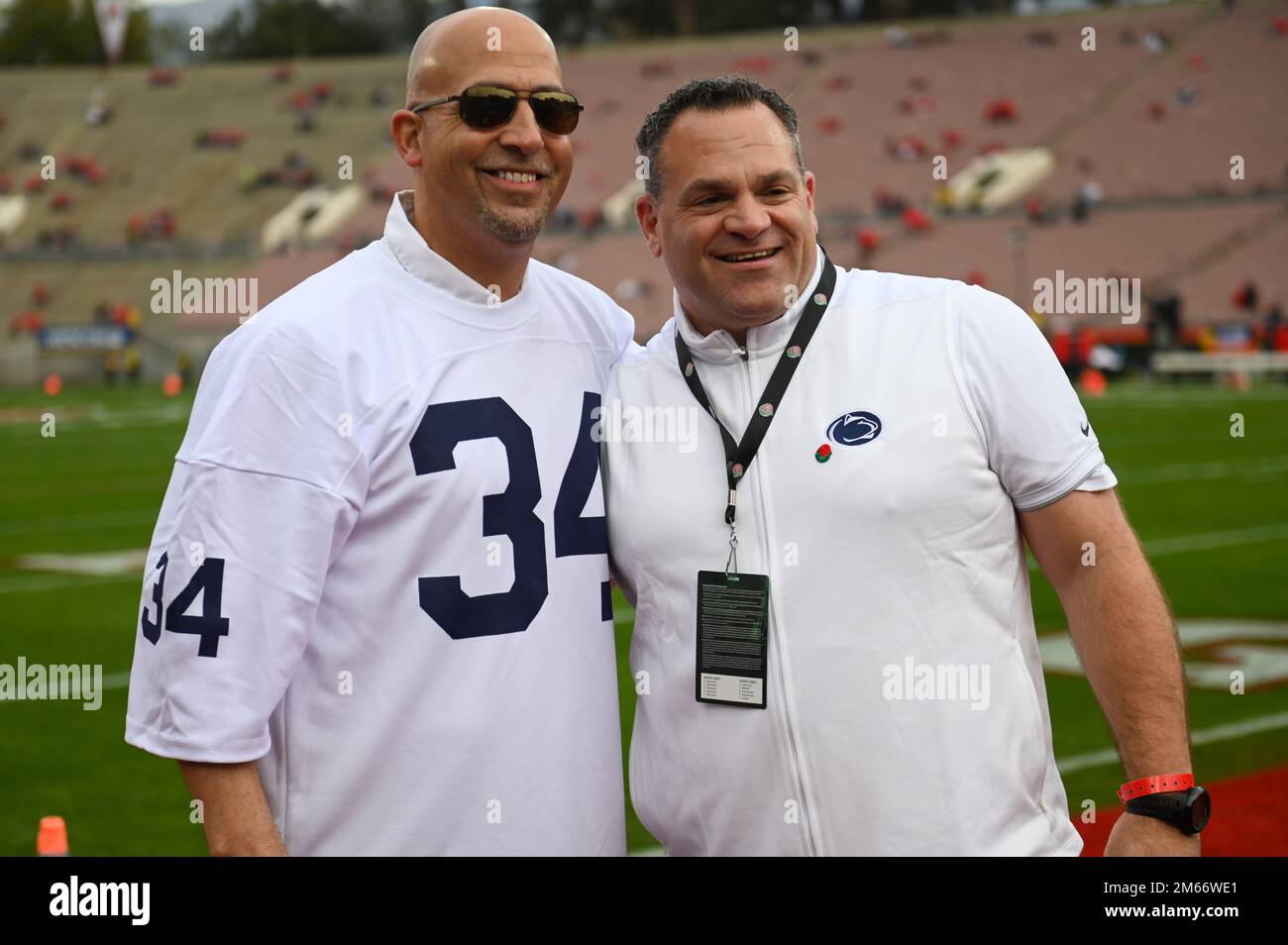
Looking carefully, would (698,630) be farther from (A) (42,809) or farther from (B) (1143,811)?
(A) (42,809)

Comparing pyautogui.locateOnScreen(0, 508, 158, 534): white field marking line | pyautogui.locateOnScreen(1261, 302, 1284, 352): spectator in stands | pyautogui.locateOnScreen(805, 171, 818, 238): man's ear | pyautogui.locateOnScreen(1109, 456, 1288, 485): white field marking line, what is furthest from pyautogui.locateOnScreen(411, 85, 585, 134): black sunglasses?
pyautogui.locateOnScreen(1261, 302, 1284, 352): spectator in stands

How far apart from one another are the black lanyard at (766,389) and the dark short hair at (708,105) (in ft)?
0.81

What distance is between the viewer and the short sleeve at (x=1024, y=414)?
2.69m

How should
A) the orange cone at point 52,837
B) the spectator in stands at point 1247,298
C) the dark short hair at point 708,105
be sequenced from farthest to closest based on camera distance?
1. the spectator in stands at point 1247,298
2. the orange cone at point 52,837
3. the dark short hair at point 708,105

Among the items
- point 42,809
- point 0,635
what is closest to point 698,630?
point 42,809

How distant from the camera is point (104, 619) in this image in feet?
31.0

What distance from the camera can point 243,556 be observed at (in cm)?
263

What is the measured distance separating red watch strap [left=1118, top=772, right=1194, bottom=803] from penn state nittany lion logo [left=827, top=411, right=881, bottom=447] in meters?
0.74

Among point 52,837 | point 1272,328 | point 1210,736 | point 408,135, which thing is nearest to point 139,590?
point 52,837

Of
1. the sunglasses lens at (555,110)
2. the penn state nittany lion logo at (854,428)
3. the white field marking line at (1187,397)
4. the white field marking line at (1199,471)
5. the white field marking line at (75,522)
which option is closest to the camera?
the penn state nittany lion logo at (854,428)

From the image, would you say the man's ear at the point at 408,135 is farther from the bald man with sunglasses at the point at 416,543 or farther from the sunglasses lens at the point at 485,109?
the sunglasses lens at the point at 485,109

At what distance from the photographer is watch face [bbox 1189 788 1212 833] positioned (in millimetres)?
2639

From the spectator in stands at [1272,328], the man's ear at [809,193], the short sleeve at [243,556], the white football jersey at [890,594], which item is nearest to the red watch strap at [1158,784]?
the white football jersey at [890,594]

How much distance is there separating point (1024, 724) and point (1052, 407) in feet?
1.82
